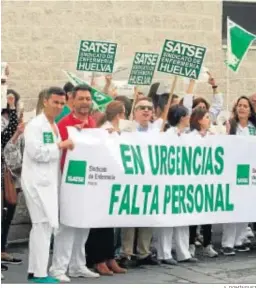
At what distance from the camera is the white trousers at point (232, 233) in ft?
27.8

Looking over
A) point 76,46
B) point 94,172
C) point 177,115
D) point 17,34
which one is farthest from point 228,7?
point 94,172

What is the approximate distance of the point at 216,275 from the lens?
7.41 m

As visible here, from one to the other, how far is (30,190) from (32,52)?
14.0 ft

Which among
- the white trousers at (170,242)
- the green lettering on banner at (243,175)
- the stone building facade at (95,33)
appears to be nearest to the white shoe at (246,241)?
the green lettering on banner at (243,175)

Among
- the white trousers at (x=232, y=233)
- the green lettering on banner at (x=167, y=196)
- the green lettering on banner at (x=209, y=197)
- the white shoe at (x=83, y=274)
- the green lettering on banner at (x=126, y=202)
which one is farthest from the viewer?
the white trousers at (x=232, y=233)

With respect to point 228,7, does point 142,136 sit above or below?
below

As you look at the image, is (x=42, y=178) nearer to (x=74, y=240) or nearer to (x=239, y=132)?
(x=74, y=240)

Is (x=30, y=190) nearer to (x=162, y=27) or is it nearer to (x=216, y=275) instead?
(x=216, y=275)

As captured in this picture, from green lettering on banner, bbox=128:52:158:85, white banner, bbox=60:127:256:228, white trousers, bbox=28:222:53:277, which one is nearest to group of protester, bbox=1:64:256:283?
white trousers, bbox=28:222:53:277

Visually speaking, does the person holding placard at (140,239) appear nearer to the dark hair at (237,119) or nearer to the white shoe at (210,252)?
A: the white shoe at (210,252)

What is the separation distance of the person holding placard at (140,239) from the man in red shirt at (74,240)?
578mm

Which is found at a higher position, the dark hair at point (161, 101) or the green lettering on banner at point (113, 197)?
the dark hair at point (161, 101)

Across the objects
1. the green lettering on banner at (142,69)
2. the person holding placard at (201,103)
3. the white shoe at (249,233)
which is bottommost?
the white shoe at (249,233)

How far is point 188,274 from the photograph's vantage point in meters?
7.43
